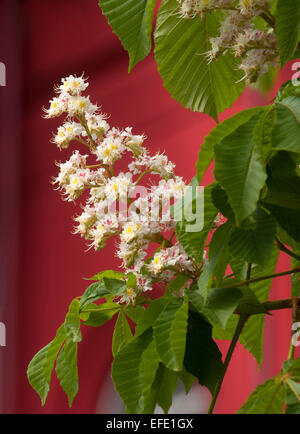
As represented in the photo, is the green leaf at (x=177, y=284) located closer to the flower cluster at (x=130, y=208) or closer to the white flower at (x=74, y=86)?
the flower cluster at (x=130, y=208)

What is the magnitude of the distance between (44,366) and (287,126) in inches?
8.9

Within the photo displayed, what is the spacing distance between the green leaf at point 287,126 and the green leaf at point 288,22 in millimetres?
25

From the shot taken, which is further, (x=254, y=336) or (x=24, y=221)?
(x=24, y=221)

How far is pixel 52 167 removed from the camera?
181 cm

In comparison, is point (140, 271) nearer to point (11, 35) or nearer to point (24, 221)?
point (24, 221)

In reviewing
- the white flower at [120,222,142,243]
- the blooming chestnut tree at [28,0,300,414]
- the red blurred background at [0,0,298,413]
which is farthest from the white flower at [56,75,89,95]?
the red blurred background at [0,0,298,413]

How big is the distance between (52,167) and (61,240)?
22 centimetres

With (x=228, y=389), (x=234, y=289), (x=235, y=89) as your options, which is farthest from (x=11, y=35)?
(x=234, y=289)

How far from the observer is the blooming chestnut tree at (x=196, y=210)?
0.32 m

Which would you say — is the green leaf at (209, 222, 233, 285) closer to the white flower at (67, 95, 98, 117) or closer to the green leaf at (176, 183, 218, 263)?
the green leaf at (176, 183, 218, 263)

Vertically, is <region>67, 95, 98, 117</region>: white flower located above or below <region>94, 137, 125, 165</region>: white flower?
above

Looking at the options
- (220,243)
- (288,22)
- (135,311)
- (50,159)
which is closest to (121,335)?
(135,311)

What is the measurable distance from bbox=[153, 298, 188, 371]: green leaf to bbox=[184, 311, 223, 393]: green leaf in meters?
0.02

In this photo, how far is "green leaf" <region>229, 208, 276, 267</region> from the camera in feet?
1.04
